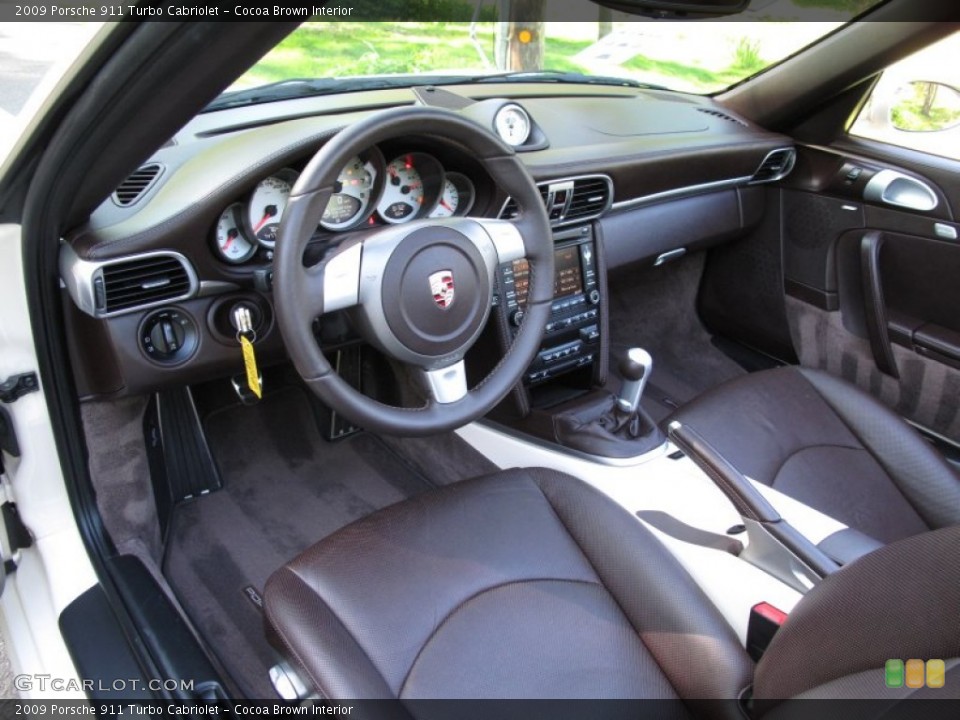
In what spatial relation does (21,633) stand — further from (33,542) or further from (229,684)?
(229,684)

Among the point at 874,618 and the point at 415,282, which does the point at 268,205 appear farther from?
the point at 874,618

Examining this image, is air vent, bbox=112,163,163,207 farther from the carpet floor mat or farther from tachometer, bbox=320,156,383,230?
the carpet floor mat

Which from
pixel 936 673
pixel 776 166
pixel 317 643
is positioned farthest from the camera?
pixel 776 166

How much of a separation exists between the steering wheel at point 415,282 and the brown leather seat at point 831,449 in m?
0.66

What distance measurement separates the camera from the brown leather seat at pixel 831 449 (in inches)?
63.0

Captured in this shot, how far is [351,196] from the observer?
1.52 meters

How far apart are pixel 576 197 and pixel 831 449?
0.92m

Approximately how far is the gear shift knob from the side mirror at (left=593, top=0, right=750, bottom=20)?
0.79 metres

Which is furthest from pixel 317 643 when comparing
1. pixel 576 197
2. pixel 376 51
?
pixel 376 51

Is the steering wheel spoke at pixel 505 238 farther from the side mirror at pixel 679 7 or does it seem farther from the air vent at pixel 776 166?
the air vent at pixel 776 166

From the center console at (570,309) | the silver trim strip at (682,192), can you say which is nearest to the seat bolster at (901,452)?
the center console at (570,309)

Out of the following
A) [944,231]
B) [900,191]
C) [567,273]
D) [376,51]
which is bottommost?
[567,273]

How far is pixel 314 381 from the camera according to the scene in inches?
46.8

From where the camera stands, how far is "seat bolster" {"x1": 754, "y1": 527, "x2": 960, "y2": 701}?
699 mm
